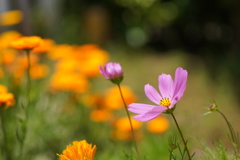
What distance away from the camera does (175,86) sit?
66 cm

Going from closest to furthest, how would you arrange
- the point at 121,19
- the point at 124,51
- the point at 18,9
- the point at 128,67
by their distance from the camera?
the point at 18,9, the point at 128,67, the point at 124,51, the point at 121,19

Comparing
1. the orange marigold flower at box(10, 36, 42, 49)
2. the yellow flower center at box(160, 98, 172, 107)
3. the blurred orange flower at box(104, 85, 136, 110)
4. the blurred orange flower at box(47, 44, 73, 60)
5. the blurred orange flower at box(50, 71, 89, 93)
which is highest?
the yellow flower center at box(160, 98, 172, 107)

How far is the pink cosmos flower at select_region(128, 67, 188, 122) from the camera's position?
630 millimetres

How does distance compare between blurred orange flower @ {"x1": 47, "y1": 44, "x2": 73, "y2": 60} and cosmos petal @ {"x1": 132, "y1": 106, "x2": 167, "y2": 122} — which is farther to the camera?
blurred orange flower @ {"x1": 47, "y1": 44, "x2": 73, "y2": 60}

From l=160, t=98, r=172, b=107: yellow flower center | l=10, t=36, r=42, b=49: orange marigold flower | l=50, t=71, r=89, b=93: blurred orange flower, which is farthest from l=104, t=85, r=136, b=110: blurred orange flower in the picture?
l=160, t=98, r=172, b=107: yellow flower center

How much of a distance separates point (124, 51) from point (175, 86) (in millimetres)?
4836

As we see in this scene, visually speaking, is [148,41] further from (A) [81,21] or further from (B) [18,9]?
(B) [18,9]

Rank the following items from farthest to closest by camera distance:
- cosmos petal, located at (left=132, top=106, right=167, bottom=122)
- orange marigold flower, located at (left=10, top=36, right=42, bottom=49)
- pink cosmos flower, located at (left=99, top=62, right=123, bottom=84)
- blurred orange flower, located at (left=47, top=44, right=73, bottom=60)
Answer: blurred orange flower, located at (left=47, top=44, right=73, bottom=60)
orange marigold flower, located at (left=10, top=36, right=42, bottom=49)
pink cosmos flower, located at (left=99, top=62, right=123, bottom=84)
cosmos petal, located at (left=132, top=106, right=167, bottom=122)

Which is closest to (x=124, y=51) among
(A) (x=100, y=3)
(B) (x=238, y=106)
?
(A) (x=100, y=3)

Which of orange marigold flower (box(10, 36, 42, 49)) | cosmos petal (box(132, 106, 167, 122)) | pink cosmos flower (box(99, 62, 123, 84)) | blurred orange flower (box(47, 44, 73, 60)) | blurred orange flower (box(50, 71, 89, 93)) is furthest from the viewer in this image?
blurred orange flower (box(47, 44, 73, 60))

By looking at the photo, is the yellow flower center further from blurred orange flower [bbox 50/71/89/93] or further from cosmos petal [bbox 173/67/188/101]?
blurred orange flower [bbox 50/71/89/93]

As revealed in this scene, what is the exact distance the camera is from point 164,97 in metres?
0.71

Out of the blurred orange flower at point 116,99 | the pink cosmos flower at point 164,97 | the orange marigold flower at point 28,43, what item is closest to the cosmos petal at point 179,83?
the pink cosmos flower at point 164,97

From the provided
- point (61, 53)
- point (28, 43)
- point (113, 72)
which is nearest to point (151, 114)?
point (113, 72)
